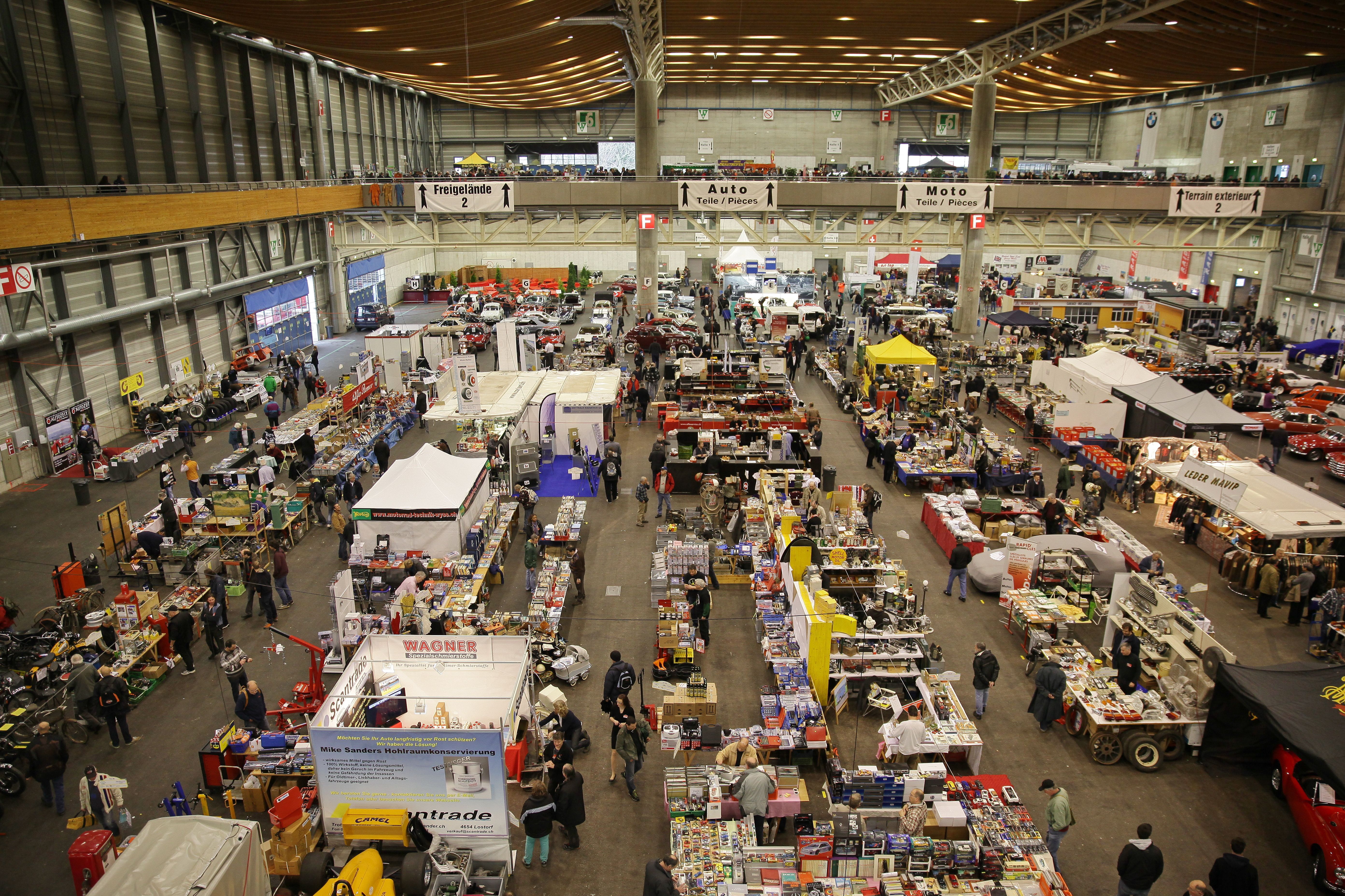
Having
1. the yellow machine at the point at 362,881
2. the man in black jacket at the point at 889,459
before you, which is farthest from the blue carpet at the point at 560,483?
the yellow machine at the point at 362,881

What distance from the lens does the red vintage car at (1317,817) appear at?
7.96 m

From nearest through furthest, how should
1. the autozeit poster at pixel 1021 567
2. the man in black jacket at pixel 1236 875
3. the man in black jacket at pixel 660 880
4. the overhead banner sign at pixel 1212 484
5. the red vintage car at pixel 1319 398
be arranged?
the man in black jacket at pixel 660 880, the man in black jacket at pixel 1236 875, the autozeit poster at pixel 1021 567, the overhead banner sign at pixel 1212 484, the red vintage car at pixel 1319 398

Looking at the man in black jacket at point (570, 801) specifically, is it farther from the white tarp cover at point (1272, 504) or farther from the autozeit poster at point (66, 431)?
the autozeit poster at point (66, 431)

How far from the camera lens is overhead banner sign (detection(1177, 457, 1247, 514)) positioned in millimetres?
14445

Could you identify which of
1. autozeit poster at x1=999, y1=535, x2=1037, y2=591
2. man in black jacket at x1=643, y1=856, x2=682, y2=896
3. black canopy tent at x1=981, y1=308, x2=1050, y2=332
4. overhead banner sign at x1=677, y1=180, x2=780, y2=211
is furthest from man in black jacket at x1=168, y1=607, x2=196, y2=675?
black canopy tent at x1=981, y1=308, x2=1050, y2=332

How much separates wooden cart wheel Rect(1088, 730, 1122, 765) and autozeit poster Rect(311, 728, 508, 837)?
275 inches

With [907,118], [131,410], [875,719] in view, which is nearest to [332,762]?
[875,719]

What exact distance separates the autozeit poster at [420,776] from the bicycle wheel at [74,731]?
175 inches

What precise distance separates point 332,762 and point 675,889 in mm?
3490

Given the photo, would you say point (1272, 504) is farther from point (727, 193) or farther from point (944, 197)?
point (727, 193)

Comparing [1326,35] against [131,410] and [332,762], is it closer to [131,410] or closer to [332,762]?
[332,762]

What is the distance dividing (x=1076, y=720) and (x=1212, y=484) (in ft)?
24.0

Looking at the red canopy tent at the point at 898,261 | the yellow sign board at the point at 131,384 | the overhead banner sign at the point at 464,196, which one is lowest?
the yellow sign board at the point at 131,384

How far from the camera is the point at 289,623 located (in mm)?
13055
